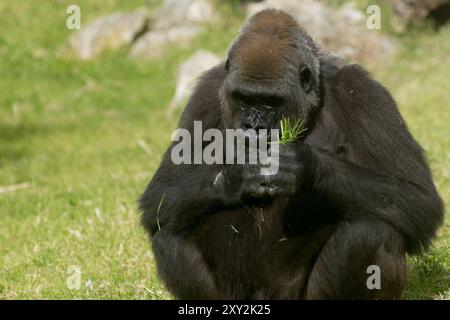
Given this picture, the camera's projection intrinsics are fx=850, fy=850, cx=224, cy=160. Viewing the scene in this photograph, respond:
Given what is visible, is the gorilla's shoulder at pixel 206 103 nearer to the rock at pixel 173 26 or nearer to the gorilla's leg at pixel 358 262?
the gorilla's leg at pixel 358 262

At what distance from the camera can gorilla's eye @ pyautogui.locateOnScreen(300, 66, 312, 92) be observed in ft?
16.5

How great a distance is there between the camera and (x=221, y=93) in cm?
507

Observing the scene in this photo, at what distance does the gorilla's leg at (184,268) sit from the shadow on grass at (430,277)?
1293 millimetres

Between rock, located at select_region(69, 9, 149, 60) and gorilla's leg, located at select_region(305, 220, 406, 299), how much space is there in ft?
41.7

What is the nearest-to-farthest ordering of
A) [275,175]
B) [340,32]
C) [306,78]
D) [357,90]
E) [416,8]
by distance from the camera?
[275,175] → [306,78] → [357,90] → [340,32] → [416,8]

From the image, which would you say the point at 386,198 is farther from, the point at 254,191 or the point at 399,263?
the point at 254,191

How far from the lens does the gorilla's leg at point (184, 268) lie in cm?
514

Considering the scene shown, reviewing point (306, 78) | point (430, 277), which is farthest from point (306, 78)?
point (430, 277)

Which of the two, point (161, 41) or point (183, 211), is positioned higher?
point (161, 41)

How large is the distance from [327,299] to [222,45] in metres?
11.6

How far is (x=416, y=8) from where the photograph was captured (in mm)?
15023

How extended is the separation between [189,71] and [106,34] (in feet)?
11.2

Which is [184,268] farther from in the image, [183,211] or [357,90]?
[357,90]
